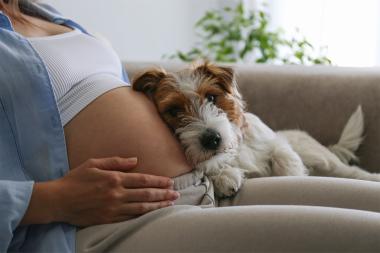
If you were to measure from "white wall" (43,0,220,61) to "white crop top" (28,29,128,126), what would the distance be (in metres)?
1.50

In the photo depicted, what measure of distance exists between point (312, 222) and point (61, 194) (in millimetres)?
423

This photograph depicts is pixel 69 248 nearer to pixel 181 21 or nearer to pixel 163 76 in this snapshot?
pixel 163 76

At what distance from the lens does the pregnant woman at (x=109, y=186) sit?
2.79 feet

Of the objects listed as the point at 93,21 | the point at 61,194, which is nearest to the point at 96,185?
the point at 61,194

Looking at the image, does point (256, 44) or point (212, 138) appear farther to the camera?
point (256, 44)

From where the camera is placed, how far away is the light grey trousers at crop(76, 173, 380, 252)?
31.8 inches

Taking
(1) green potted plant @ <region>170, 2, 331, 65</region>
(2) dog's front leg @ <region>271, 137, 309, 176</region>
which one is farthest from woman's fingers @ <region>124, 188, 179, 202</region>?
(1) green potted plant @ <region>170, 2, 331, 65</region>

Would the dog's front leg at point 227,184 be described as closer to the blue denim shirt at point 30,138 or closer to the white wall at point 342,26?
the blue denim shirt at point 30,138

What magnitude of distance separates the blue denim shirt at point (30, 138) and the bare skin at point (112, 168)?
0.03 m

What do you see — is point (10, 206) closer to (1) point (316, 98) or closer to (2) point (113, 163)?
(2) point (113, 163)

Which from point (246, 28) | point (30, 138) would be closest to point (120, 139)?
point (30, 138)

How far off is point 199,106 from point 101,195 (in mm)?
370

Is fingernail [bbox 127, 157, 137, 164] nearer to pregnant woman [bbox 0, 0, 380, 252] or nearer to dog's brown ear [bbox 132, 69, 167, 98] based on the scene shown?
pregnant woman [bbox 0, 0, 380, 252]

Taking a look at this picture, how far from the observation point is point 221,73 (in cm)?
136
